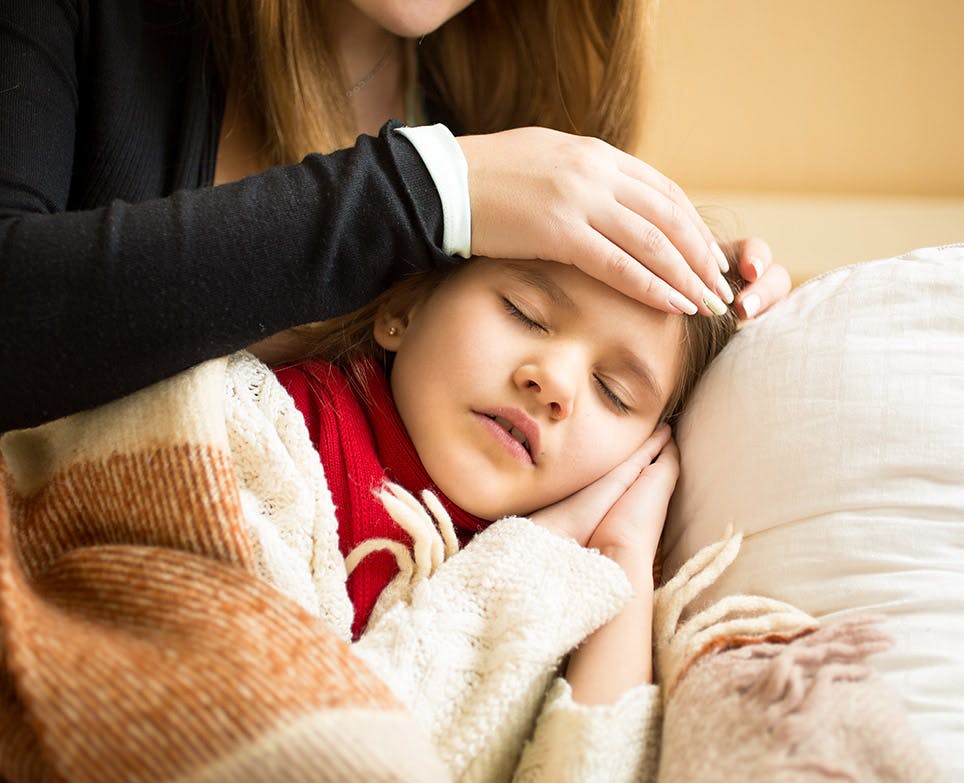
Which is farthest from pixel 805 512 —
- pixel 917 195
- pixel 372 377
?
pixel 917 195

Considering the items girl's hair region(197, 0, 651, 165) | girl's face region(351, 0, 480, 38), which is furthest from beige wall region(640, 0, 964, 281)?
girl's face region(351, 0, 480, 38)

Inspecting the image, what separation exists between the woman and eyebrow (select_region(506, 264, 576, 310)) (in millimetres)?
51

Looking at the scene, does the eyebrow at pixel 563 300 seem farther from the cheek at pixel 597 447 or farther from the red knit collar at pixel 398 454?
the red knit collar at pixel 398 454

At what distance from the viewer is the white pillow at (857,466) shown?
68 centimetres

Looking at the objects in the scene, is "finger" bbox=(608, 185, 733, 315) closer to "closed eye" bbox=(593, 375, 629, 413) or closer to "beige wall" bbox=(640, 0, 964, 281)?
"closed eye" bbox=(593, 375, 629, 413)

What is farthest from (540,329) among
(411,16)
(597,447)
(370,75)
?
(370,75)

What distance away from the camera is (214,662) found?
1.72 ft

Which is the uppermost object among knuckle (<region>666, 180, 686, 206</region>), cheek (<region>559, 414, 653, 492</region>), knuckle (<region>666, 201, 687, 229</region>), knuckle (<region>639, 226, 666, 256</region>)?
knuckle (<region>666, 180, 686, 206</region>)

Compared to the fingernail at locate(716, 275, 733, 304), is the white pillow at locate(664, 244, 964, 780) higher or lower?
lower

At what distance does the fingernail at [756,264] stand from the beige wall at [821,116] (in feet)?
1.61

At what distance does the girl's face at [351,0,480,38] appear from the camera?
1007 millimetres

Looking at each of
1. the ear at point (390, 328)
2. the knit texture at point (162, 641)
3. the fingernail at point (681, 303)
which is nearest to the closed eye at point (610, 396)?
the fingernail at point (681, 303)

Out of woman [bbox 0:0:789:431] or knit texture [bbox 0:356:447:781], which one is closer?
knit texture [bbox 0:356:447:781]

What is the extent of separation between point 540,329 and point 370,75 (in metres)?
0.58
